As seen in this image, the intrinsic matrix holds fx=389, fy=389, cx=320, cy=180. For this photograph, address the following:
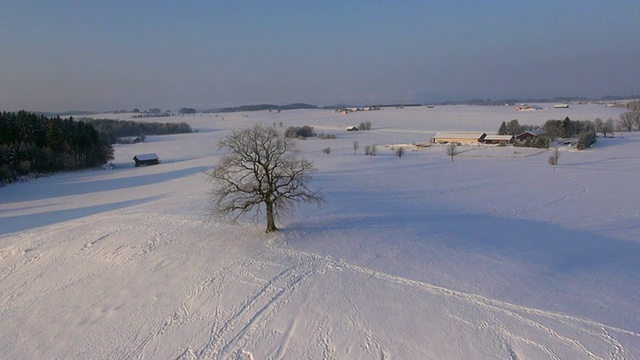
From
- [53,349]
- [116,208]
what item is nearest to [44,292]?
[53,349]

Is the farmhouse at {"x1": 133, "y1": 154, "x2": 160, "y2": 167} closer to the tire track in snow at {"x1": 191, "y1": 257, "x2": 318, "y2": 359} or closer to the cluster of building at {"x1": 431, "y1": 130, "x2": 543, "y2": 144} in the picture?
the tire track in snow at {"x1": 191, "y1": 257, "x2": 318, "y2": 359}

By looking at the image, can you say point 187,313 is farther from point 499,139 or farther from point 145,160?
point 499,139

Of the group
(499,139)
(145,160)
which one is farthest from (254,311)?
(499,139)

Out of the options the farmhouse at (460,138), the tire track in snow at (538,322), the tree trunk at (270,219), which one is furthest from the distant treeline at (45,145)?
the farmhouse at (460,138)

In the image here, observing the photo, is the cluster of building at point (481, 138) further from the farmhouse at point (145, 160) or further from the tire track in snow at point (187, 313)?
the tire track in snow at point (187, 313)

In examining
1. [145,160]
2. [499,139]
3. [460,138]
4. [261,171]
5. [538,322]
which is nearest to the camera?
[538,322]

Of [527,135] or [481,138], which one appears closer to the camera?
[527,135]
